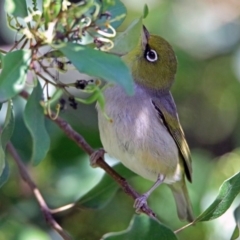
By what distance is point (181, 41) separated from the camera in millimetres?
4492

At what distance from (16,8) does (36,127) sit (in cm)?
36

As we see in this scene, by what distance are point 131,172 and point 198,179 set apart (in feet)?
1.39

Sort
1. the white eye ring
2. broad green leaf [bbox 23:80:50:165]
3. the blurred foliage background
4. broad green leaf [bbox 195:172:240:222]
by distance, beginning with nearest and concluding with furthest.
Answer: broad green leaf [bbox 23:80:50:165], broad green leaf [bbox 195:172:240:222], the blurred foliage background, the white eye ring

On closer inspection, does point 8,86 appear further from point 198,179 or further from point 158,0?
point 158,0

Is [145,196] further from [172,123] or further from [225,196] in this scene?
[225,196]

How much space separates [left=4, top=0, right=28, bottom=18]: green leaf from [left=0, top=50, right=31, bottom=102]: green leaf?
0.58 ft

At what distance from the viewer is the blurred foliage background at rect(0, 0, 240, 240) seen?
3.20 m

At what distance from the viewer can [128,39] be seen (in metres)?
1.92

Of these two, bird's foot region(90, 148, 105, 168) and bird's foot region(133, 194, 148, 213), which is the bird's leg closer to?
bird's foot region(133, 194, 148, 213)

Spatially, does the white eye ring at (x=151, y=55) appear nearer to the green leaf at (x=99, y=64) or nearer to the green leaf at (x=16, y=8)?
the green leaf at (x=16, y=8)

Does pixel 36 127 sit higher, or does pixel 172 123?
pixel 36 127

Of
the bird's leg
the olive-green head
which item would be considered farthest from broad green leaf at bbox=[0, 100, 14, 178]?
the olive-green head

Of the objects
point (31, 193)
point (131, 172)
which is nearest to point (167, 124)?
point (131, 172)

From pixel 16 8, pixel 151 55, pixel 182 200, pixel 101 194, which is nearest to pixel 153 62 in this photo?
pixel 151 55
